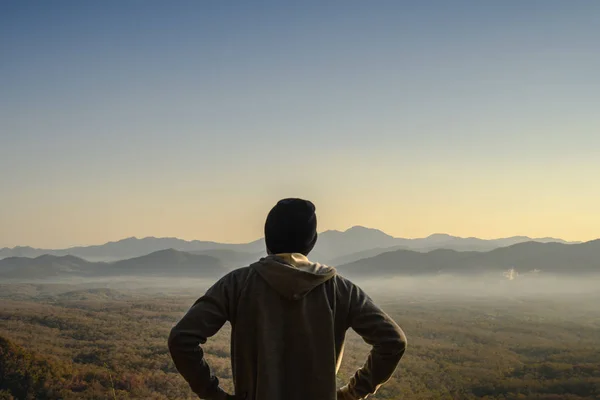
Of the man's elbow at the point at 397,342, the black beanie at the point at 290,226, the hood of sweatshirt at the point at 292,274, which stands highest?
the black beanie at the point at 290,226

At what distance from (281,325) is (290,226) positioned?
1.97 ft

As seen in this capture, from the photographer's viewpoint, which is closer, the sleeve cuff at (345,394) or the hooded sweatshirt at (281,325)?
the hooded sweatshirt at (281,325)

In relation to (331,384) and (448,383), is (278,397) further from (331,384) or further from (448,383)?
(448,383)

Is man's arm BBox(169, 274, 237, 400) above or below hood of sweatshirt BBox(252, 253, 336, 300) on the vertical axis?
below

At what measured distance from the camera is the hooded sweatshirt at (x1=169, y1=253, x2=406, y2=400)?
10.0ft

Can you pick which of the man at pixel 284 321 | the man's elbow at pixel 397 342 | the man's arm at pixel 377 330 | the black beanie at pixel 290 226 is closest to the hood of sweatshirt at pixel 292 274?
the man at pixel 284 321

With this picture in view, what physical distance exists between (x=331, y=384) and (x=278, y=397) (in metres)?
0.33

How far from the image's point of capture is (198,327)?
3062 millimetres

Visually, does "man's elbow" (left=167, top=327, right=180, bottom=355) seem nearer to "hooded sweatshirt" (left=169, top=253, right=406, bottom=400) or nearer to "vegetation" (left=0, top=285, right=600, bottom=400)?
"hooded sweatshirt" (left=169, top=253, right=406, bottom=400)

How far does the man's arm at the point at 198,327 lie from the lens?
305cm

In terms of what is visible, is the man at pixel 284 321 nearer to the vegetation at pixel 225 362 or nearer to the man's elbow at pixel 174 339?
the man's elbow at pixel 174 339

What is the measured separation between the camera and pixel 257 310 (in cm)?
310

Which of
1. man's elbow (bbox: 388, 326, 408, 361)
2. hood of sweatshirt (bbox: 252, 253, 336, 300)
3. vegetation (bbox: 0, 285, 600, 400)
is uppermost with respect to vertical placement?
hood of sweatshirt (bbox: 252, 253, 336, 300)

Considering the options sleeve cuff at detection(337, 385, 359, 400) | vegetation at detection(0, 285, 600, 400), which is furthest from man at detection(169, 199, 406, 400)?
vegetation at detection(0, 285, 600, 400)
